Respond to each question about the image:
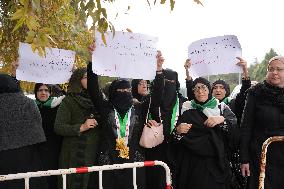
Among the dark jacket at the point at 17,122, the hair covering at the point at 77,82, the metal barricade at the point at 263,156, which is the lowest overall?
the metal barricade at the point at 263,156

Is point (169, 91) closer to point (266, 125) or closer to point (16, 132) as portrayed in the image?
point (266, 125)

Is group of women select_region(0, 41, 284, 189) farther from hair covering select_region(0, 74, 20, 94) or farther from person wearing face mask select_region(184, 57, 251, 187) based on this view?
hair covering select_region(0, 74, 20, 94)

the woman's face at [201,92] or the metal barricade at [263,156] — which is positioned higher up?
the woman's face at [201,92]

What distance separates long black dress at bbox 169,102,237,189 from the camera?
163 inches

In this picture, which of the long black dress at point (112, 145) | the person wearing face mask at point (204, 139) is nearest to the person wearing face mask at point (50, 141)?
the long black dress at point (112, 145)

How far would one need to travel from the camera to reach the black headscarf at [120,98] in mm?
4121

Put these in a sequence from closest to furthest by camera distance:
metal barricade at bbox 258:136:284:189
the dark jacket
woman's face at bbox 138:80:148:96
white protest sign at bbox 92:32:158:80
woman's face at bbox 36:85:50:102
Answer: the dark jacket → metal barricade at bbox 258:136:284:189 → white protest sign at bbox 92:32:158:80 → woman's face at bbox 36:85:50:102 → woman's face at bbox 138:80:148:96

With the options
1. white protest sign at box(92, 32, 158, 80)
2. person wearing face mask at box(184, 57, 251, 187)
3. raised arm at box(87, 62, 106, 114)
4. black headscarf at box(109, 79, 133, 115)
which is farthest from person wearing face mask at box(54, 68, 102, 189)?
person wearing face mask at box(184, 57, 251, 187)

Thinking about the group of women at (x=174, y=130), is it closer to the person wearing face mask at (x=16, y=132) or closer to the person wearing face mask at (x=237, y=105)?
the person wearing face mask at (x=237, y=105)

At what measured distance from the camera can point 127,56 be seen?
4.05m

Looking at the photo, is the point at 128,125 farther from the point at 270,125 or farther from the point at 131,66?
the point at 270,125

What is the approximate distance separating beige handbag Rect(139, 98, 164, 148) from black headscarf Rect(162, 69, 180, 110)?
311 mm

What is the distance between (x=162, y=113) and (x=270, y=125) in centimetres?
114

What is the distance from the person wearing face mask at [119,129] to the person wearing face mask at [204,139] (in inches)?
16.6
